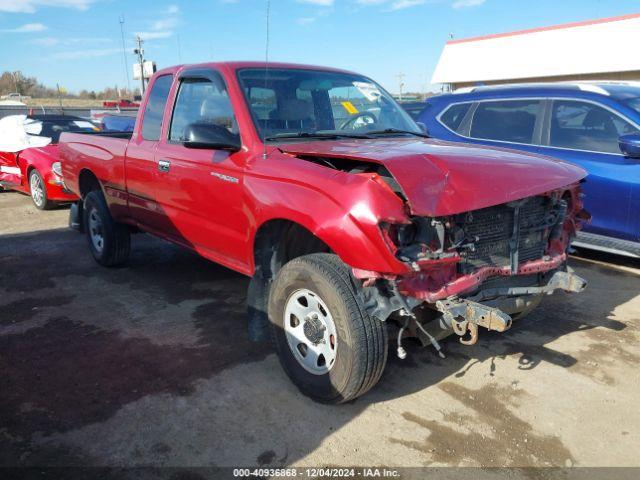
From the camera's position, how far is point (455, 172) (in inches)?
113

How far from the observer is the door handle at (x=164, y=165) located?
440 cm

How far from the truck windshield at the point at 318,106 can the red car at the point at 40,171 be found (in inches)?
220

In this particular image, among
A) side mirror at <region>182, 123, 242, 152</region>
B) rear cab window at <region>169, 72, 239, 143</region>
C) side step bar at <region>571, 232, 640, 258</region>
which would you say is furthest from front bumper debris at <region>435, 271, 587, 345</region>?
side step bar at <region>571, 232, 640, 258</region>

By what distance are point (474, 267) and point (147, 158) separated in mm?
3038

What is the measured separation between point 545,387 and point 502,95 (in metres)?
3.98

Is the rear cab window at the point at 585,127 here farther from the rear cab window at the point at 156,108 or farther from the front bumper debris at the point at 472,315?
the rear cab window at the point at 156,108

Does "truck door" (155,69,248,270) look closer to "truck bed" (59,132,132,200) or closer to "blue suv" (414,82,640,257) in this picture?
"truck bed" (59,132,132,200)

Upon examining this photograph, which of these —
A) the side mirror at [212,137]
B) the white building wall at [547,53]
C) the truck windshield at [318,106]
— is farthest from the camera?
the white building wall at [547,53]

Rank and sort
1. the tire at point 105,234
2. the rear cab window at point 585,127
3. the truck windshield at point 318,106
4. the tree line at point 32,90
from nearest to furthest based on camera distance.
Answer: the truck windshield at point 318,106, the rear cab window at point 585,127, the tire at point 105,234, the tree line at point 32,90

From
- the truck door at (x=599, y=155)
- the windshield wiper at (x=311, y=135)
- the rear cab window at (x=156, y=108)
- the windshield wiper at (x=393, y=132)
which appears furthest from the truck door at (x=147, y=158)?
the truck door at (x=599, y=155)

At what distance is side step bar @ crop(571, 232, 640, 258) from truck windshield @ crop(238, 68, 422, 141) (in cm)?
225

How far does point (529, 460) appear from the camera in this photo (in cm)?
277

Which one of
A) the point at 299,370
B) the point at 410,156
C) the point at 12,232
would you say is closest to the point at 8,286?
the point at 12,232

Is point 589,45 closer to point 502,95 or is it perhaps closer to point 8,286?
point 502,95
